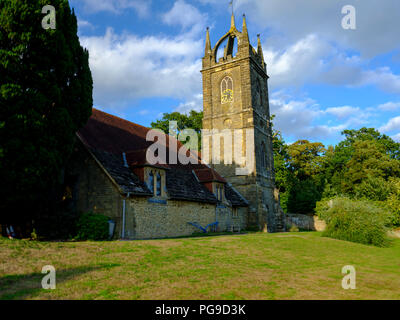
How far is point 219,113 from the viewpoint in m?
30.9

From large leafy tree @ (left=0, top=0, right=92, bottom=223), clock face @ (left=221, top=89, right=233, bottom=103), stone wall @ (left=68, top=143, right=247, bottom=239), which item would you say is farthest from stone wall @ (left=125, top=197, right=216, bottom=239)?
clock face @ (left=221, top=89, right=233, bottom=103)

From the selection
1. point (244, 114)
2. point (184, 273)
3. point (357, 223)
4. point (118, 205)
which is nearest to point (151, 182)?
point (118, 205)

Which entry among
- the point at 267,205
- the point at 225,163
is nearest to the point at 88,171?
the point at 225,163

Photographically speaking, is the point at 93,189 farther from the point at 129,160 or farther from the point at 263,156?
the point at 263,156

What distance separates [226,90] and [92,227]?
20.3 metres

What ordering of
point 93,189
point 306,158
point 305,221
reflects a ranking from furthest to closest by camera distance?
1. point 306,158
2. point 305,221
3. point 93,189

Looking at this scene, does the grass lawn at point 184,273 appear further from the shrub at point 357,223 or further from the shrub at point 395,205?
the shrub at point 395,205

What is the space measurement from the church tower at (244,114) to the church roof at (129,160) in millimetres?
3003

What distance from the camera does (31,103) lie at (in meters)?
11.8

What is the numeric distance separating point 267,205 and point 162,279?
23762 mm

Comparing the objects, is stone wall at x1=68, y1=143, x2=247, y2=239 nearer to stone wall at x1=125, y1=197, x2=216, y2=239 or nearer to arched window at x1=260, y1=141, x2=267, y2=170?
stone wall at x1=125, y1=197, x2=216, y2=239

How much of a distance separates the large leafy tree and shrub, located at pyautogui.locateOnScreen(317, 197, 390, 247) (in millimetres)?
14985

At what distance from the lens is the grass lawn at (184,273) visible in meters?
6.14
